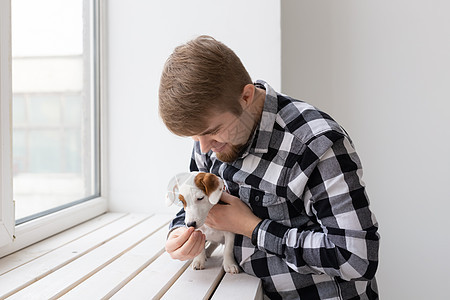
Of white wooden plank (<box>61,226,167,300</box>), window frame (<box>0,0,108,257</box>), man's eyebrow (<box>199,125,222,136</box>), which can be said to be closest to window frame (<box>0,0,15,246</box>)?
window frame (<box>0,0,108,257</box>)

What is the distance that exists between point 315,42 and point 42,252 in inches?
49.6

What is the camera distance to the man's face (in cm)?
83

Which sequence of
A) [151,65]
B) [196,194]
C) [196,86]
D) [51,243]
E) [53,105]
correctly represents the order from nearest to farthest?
[196,86], [196,194], [51,243], [53,105], [151,65]

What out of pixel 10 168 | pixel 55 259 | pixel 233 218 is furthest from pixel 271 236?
pixel 10 168

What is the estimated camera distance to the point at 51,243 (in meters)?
1.21

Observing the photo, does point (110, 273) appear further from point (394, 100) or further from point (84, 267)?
point (394, 100)

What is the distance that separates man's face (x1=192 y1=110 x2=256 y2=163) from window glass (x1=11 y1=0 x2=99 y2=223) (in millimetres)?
640

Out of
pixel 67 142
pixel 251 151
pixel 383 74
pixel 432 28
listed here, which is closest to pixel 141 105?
pixel 67 142

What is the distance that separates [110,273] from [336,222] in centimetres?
50

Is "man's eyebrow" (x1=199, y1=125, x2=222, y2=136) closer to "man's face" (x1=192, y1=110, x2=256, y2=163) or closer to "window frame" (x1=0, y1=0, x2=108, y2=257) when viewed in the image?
"man's face" (x1=192, y1=110, x2=256, y2=163)

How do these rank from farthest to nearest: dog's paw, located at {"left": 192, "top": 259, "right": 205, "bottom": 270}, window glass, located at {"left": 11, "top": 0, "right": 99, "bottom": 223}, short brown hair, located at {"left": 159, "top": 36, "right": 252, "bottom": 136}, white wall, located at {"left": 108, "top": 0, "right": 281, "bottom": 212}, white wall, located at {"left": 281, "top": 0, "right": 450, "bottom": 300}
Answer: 1. white wall, located at {"left": 281, "top": 0, "right": 450, "bottom": 300}
2. white wall, located at {"left": 108, "top": 0, "right": 281, "bottom": 212}
3. window glass, located at {"left": 11, "top": 0, "right": 99, "bottom": 223}
4. dog's paw, located at {"left": 192, "top": 259, "right": 205, "bottom": 270}
5. short brown hair, located at {"left": 159, "top": 36, "right": 252, "bottom": 136}

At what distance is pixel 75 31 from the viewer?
5.17 ft

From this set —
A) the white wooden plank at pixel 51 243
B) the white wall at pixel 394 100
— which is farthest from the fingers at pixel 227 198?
the white wall at pixel 394 100

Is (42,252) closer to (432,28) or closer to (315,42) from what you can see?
(315,42)
